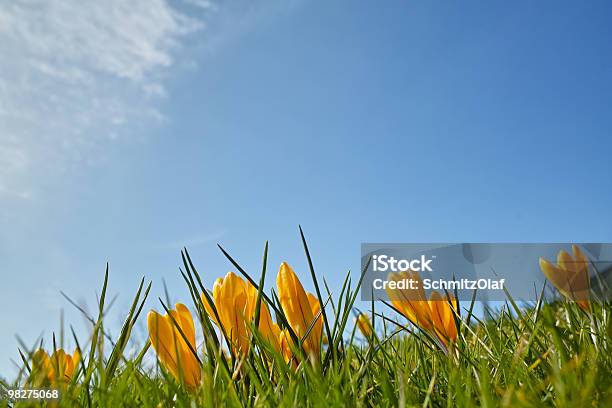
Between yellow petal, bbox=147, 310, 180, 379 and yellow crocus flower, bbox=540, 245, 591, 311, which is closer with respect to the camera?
yellow petal, bbox=147, 310, 180, 379

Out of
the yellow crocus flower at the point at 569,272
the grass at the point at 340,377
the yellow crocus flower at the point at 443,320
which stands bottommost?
the grass at the point at 340,377

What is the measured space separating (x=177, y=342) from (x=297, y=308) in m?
0.22

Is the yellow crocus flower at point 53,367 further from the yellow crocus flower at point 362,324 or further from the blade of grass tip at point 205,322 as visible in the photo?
the yellow crocus flower at point 362,324

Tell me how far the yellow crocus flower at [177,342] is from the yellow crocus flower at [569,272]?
0.82 m

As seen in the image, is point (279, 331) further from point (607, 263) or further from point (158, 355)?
point (607, 263)

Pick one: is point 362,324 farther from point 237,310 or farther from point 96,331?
point 96,331

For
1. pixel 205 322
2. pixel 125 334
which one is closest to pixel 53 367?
pixel 125 334

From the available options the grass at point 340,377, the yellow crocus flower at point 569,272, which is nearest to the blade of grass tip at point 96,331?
the grass at point 340,377

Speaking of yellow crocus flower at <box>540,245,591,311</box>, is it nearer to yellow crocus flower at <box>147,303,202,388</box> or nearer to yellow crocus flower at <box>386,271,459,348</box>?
yellow crocus flower at <box>386,271,459,348</box>

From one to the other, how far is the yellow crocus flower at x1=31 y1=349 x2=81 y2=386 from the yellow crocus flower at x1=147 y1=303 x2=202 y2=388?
5.5 inches

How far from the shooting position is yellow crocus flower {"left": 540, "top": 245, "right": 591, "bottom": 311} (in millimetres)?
1335

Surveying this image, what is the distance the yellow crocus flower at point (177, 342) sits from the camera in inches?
39.9

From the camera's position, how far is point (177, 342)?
103cm

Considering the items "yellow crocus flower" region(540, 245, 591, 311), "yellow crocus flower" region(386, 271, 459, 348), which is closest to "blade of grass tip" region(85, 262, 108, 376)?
"yellow crocus flower" region(386, 271, 459, 348)
